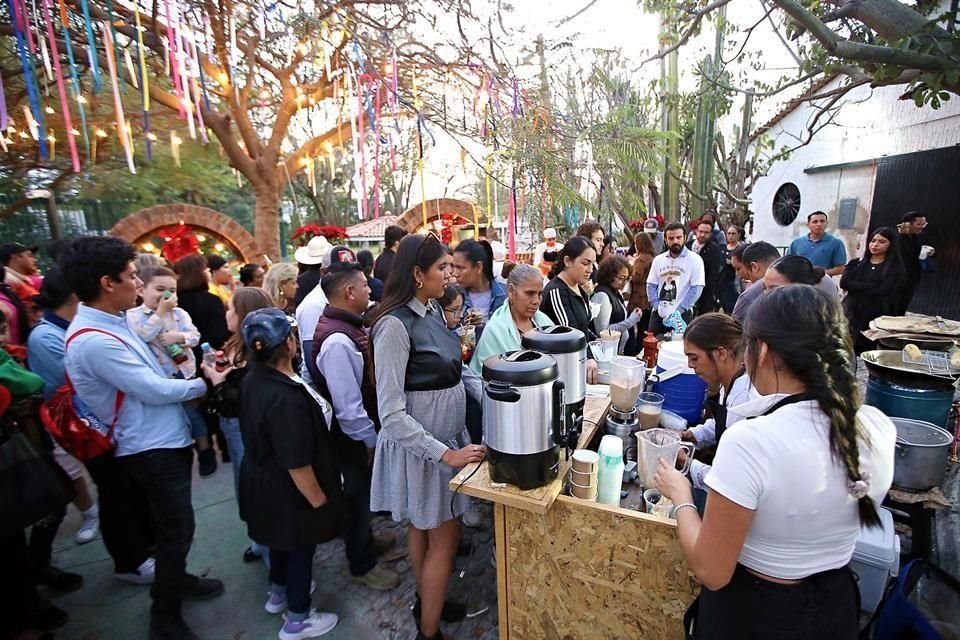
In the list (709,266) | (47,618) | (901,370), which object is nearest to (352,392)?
(47,618)

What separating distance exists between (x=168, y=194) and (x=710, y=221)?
13.9m

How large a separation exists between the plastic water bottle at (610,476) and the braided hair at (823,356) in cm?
78

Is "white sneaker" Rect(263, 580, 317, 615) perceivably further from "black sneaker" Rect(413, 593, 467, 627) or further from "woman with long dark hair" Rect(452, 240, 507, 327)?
"woman with long dark hair" Rect(452, 240, 507, 327)

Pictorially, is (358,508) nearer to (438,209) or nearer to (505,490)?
(505,490)

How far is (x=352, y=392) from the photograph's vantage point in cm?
245

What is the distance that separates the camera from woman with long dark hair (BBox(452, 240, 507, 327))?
3.98 m

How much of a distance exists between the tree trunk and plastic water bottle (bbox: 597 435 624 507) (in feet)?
24.6

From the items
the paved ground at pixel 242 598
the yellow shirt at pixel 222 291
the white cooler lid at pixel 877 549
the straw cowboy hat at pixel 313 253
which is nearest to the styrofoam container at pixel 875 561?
the white cooler lid at pixel 877 549

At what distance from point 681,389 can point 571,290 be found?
1.25 meters

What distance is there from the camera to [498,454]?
1.68 metres

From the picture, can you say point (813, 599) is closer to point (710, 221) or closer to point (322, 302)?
point (322, 302)

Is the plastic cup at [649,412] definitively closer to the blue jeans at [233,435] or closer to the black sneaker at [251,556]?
the blue jeans at [233,435]

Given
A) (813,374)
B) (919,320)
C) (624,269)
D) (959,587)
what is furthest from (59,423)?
(919,320)

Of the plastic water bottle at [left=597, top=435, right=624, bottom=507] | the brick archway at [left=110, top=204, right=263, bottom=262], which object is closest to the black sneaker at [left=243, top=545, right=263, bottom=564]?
the plastic water bottle at [left=597, top=435, right=624, bottom=507]
